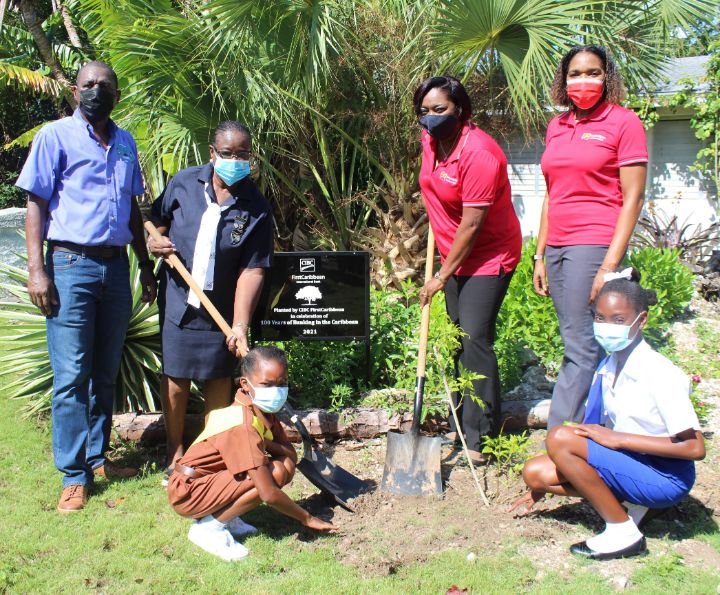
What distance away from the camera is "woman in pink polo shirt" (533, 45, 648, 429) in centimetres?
357

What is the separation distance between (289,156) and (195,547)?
17.2ft

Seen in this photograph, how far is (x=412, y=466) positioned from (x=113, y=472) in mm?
1750

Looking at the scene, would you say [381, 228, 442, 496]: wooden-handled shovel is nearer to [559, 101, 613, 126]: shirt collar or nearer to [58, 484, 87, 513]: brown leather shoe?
[559, 101, 613, 126]: shirt collar

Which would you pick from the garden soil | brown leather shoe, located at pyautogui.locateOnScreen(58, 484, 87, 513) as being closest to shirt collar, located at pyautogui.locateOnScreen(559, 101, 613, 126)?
the garden soil

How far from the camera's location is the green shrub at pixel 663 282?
22.6ft

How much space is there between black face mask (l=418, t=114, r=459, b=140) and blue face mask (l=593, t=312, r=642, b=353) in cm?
140

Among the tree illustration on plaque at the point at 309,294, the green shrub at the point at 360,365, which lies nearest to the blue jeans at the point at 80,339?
the tree illustration on plaque at the point at 309,294

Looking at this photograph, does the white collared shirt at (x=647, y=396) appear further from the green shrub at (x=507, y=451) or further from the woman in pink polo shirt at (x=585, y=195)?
the green shrub at (x=507, y=451)

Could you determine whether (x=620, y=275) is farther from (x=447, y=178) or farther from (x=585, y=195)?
(x=447, y=178)

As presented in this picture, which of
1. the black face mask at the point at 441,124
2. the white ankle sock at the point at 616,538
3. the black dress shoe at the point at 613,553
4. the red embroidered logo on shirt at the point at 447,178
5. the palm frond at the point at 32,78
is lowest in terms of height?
the black dress shoe at the point at 613,553

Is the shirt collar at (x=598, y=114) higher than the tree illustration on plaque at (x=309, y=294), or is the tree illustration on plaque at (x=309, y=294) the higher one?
the shirt collar at (x=598, y=114)

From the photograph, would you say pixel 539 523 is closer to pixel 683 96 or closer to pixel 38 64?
pixel 683 96

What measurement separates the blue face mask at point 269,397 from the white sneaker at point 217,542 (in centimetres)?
61

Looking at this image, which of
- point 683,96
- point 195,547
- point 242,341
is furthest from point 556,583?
point 683,96
